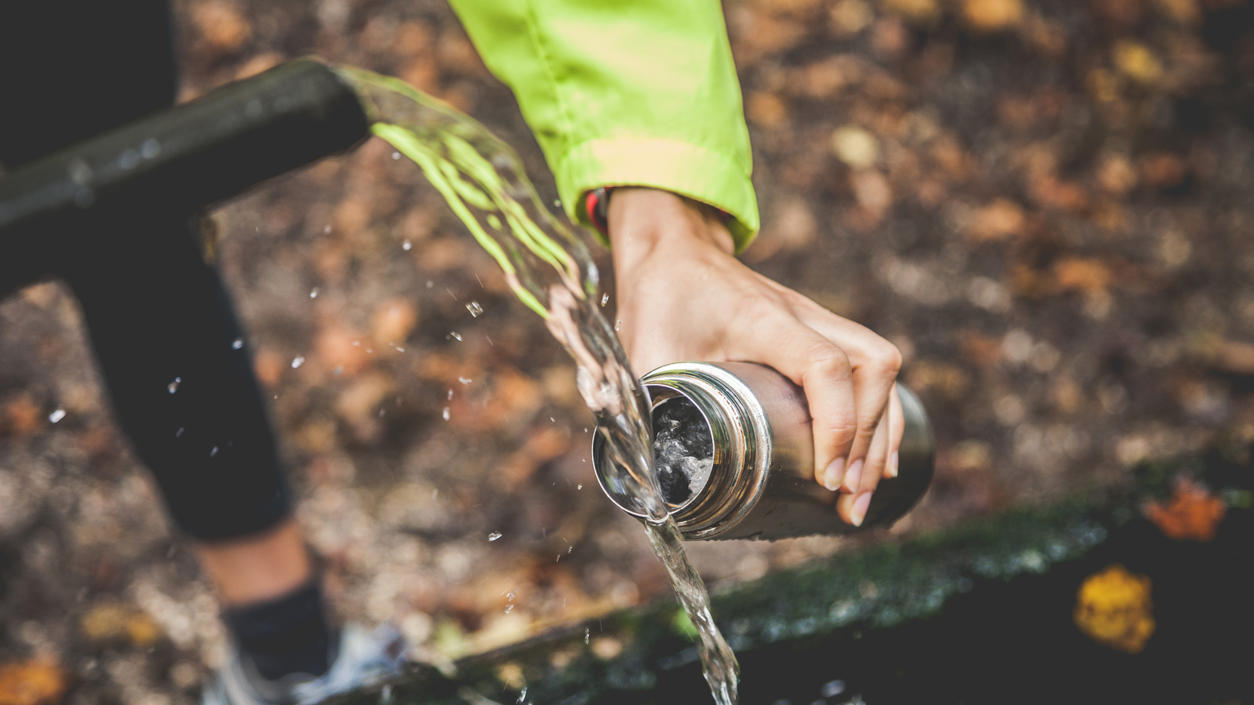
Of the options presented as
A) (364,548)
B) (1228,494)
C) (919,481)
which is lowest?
(364,548)

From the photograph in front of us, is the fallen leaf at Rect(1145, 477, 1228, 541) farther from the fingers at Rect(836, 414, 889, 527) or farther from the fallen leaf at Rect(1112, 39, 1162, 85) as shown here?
the fallen leaf at Rect(1112, 39, 1162, 85)

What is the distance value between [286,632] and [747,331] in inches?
49.4

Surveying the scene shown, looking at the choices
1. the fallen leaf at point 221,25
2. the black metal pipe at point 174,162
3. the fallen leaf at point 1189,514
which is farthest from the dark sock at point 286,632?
the fallen leaf at point 221,25

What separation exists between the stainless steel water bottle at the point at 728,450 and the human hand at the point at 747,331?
3 cm

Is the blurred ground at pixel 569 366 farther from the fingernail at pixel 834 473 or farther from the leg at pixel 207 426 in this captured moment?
the fingernail at pixel 834 473

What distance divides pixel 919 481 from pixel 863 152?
157 cm

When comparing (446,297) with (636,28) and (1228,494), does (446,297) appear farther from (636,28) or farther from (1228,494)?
(1228,494)

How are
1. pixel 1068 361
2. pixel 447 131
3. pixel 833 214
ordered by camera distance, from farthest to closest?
pixel 833 214
pixel 1068 361
pixel 447 131

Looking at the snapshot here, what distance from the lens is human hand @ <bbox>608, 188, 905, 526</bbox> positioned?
0.93 metres

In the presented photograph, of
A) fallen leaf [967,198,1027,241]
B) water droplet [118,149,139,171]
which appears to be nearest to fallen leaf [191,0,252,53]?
fallen leaf [967,198,1027,241]

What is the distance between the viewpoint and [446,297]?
2.28 m

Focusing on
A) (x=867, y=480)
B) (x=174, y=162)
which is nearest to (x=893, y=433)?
(x=867, y=480)

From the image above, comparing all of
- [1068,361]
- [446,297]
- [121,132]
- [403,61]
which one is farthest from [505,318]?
[121,132]

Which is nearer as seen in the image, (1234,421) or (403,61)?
(1234,421)
